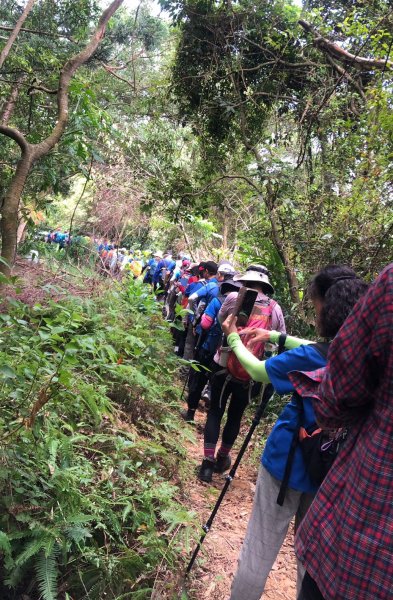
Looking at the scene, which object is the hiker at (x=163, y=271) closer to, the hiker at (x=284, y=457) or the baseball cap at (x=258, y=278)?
the baseball cap at (x=258, y=278)

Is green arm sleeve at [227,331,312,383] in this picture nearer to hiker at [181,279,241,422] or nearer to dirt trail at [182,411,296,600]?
dirt trail at [182,411,296,600]

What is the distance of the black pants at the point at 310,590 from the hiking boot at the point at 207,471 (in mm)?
3060

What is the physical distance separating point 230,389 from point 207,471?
837 millimetres

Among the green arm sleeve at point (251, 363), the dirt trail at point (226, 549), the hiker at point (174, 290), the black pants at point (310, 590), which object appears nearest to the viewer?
the black pants at point (310, 590)

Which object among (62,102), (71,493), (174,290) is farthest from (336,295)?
(174,290)

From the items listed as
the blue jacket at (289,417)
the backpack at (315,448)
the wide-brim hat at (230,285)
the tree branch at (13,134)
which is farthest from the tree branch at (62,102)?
the backpack at (315,448)

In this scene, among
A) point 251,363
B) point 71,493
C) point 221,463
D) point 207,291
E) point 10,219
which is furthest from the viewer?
point 207,291

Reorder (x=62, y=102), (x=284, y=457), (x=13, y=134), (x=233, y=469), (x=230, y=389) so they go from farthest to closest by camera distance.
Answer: (x=230, y=389) → (x=62, y=102) → (x=13, y=134) → (x=233, y=469) → (x=284, y=457)

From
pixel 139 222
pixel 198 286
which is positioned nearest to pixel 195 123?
pixel 198 286

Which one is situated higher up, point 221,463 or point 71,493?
point 71,493

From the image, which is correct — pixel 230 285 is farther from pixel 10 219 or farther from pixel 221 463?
pixel 10 219

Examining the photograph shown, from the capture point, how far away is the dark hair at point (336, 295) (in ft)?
6.41

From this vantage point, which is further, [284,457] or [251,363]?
[251,363]

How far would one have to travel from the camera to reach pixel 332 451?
197 cm
